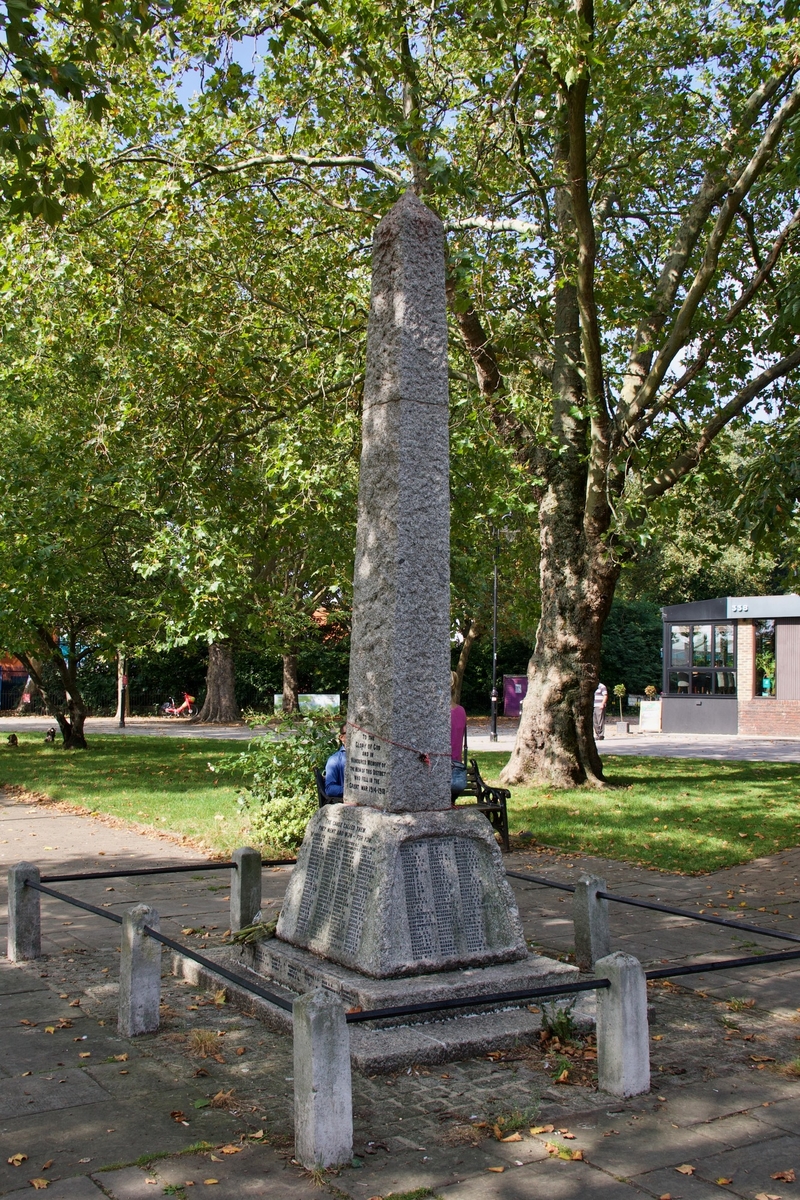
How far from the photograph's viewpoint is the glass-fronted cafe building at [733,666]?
3203 cm

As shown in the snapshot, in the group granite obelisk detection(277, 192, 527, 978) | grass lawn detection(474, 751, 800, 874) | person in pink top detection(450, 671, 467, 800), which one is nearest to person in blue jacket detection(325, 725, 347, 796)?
person in pink top detection(450, 671, 467, 800)

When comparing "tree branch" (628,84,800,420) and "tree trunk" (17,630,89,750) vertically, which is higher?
"tree branch" (628,84,800,420)

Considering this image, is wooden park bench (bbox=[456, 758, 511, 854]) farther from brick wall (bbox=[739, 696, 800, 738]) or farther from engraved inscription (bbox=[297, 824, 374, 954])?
brick wall (bbox=[739, 696, 800, 738])

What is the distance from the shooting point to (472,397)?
13.6 metres

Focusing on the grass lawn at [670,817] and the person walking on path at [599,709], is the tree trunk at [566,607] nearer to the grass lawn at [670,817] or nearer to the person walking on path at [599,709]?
the grass lawn at [670,817]

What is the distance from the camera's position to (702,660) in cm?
3400

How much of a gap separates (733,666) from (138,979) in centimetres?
2989

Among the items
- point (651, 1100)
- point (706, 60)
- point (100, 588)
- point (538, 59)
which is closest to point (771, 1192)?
point (651, 1100)

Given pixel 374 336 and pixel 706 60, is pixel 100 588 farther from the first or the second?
pixel 374 336

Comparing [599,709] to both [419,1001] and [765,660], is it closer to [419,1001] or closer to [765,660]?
[765,660]

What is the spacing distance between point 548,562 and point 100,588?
383 inches

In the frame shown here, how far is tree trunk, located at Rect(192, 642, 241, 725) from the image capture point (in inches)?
1511

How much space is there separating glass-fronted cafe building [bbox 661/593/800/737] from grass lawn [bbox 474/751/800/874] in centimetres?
1361

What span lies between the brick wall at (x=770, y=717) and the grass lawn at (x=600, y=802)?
10.8 m
